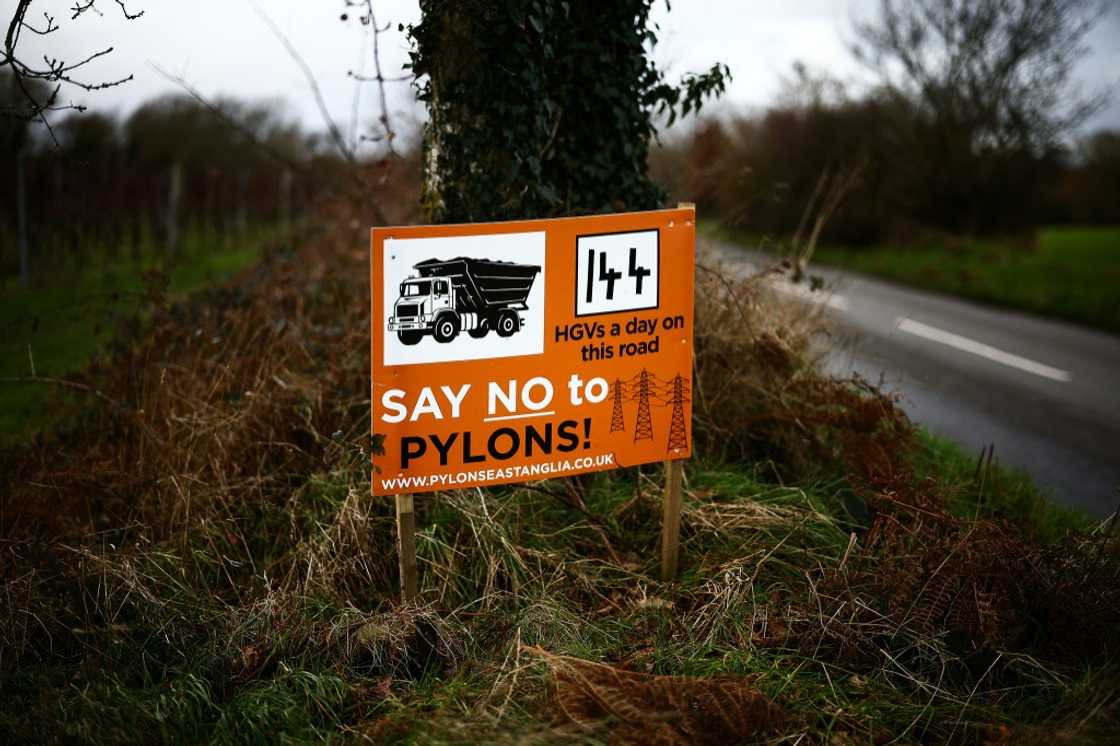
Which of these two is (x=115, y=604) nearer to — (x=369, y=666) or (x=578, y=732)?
(x=369, y=666)

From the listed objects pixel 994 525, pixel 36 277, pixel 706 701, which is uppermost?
pixel 36 277

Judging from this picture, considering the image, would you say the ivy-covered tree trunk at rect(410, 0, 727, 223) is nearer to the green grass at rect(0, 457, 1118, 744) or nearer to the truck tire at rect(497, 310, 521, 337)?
the truck tire at rect(497, 310, 521, 337)

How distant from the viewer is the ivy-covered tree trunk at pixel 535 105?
3.79 metres

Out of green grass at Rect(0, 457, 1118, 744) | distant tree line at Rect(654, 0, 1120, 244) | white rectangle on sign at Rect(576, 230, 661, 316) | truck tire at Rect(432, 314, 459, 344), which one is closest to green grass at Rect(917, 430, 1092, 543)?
→ green grass at Rect(0, 457, 1118, 744)

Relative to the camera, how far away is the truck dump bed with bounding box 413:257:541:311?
10.2 feet

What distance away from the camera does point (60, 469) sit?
13.7ft

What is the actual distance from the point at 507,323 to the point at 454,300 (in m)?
0.23

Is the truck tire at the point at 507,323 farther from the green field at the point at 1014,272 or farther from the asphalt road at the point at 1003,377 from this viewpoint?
the green field at the point at 1014,272

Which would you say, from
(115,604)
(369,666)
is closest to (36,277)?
(115,604)

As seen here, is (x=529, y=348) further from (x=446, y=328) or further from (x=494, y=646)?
(x=494, y=646)

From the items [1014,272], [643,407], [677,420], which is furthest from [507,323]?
[1014,272]

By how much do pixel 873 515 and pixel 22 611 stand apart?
353 cm

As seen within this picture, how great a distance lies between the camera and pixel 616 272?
3387 millimetres

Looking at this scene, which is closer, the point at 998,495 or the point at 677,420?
the point at 677,420
